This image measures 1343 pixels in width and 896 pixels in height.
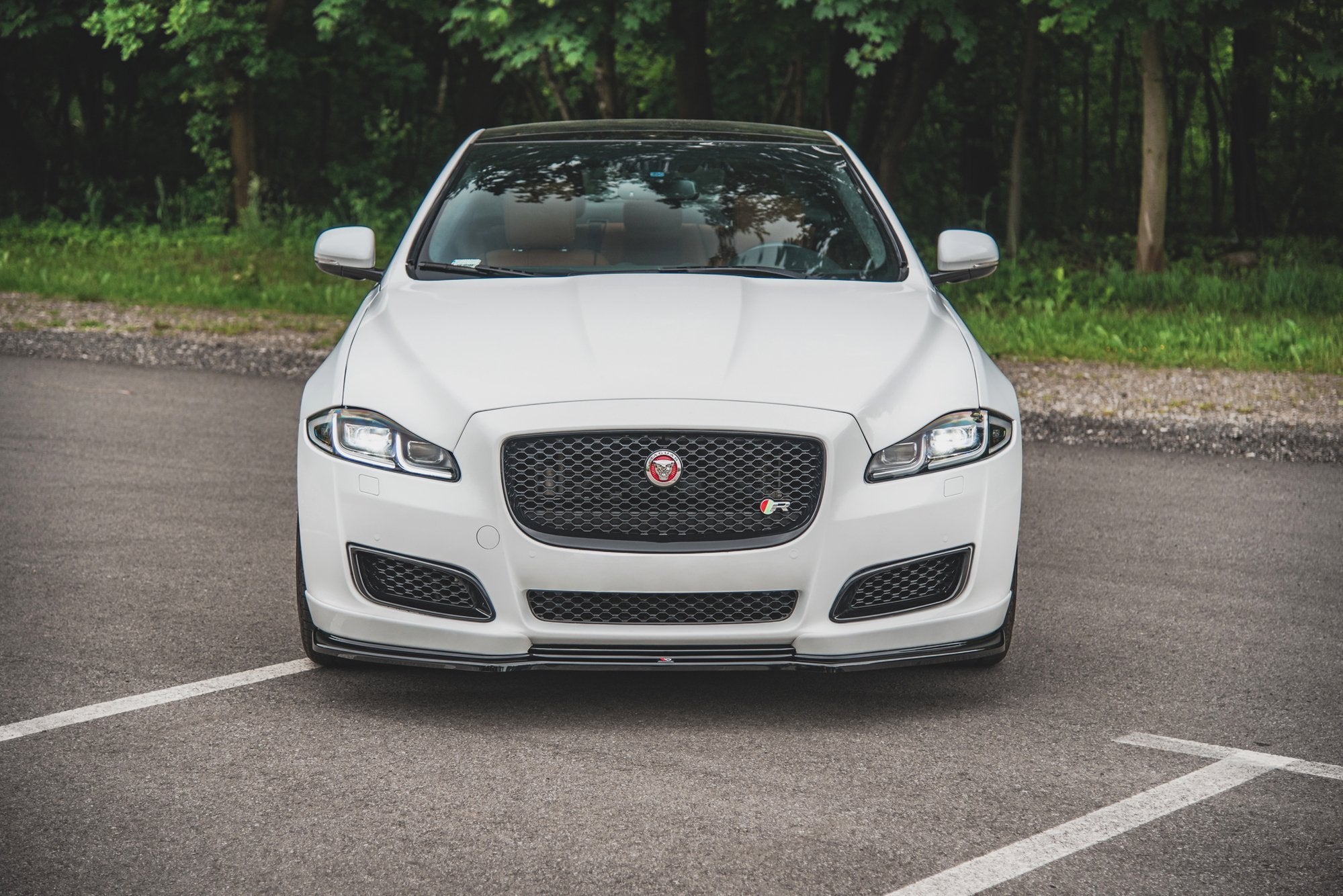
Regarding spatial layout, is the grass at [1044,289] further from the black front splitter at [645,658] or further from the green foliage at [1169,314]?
the black front splitter at [645,658]

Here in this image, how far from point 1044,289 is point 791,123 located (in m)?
10.7

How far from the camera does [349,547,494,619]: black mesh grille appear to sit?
4.23 meters

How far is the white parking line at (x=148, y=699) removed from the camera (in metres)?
4.32

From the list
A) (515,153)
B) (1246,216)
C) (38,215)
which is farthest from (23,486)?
(1246,216)

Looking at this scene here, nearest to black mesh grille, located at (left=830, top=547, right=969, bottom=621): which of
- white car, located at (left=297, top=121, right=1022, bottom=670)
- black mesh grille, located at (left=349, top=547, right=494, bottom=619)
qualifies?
white car, located at (left=297, top=121, right=1022, bottom=670)

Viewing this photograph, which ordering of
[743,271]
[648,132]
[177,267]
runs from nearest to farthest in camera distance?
[743,271]
[648,132]
[177,267]

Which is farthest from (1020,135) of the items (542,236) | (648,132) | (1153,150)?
(542,236)

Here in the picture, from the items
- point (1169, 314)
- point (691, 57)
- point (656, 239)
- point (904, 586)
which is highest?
point (656, 239)

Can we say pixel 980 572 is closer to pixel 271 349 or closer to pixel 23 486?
pixel 23 486

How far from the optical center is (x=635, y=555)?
4.14 meters

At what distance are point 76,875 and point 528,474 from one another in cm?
151

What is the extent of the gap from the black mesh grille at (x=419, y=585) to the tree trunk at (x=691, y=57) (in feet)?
53.1

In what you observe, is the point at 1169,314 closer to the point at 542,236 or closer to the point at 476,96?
the point at 542,236

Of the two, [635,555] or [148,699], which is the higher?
[635,555]
